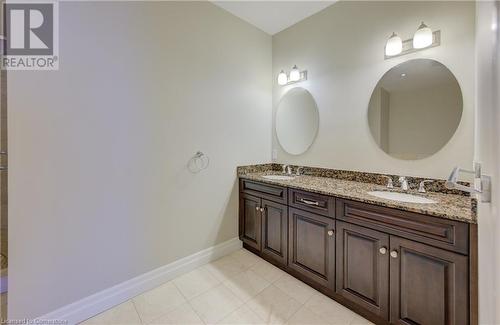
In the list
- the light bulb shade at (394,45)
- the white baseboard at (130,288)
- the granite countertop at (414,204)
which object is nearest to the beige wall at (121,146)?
the white baseboard at (130,288)

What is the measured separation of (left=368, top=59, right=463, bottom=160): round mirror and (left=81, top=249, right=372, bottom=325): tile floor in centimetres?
136

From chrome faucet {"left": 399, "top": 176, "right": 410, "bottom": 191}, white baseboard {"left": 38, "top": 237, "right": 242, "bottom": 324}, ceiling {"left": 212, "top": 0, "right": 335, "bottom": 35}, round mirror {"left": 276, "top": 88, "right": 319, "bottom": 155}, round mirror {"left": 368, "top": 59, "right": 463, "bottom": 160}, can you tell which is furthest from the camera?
round mirror {"left": 276, "top": 88, "right": 319, "bottom": 155}

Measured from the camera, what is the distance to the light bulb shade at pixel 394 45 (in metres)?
1.72

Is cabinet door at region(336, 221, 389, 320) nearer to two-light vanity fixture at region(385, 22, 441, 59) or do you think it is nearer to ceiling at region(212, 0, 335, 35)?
two-light vanity fixture at region(385, 22, 441, 59)

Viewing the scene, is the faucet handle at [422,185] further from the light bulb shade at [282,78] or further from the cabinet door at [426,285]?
the light bulb shade at [282,78]

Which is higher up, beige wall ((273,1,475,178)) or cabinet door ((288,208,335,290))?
beige wall ((273,1,475,178))

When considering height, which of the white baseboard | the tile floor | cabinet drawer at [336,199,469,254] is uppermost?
cabinet drawer at [336,199,469,254]

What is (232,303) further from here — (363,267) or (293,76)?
(293,76)

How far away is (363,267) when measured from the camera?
1458 mm

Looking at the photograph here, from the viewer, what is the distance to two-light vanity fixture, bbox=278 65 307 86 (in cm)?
247

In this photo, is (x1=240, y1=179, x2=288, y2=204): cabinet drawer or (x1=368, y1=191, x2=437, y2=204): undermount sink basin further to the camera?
(x1=240, y1=179, x2=288, y2=204): cabinet drawer

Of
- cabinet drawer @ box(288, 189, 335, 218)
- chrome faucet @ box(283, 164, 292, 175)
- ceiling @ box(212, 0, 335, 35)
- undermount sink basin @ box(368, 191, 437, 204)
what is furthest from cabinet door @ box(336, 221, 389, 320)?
ceiling @ box(212, 0, 335, 35)

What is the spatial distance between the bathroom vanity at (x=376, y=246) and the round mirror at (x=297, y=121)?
1.82 feet

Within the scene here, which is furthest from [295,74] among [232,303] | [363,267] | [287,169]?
[232,303]
